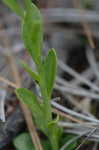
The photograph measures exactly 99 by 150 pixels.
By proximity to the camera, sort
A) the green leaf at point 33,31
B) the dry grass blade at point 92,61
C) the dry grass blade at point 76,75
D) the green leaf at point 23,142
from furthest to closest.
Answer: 1. the dry grass blade at point 92,61
2. the dry grass blade at point 76,75
3. the green leaf at point 23,142
4. the green leaf at point 33,31

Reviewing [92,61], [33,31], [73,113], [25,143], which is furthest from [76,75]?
[33,31]

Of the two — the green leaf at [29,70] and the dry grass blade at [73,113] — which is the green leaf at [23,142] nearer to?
the dry grass blade at [73,113]

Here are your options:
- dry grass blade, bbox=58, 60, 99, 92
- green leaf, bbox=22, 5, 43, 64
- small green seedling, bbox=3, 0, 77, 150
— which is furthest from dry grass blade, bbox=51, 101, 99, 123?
green leaf, bbox=22, 5, 43, 64

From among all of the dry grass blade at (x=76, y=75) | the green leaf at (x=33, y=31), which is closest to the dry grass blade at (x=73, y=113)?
the dry grass blade at (x=76, y=75)

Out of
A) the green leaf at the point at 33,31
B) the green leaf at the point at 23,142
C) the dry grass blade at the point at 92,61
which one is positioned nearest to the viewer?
the green leaf at the point at 33,31

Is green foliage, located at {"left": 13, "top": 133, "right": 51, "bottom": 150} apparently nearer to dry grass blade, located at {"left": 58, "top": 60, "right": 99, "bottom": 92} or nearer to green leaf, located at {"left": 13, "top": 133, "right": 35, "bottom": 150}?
green leaf, located at {"left": 13, "top": 133, "right": 35, "bottom": 150}

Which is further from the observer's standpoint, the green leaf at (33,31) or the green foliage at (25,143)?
the green foliage at (25,143)

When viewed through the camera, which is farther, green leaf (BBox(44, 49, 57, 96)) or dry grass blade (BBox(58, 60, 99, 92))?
dry grass blade (BBox(58, 60, 99, 92))
